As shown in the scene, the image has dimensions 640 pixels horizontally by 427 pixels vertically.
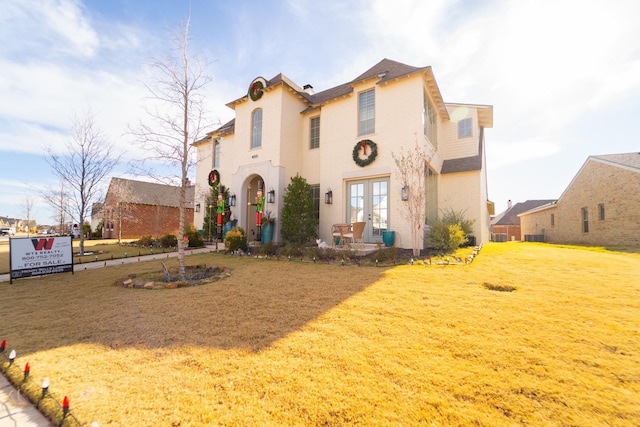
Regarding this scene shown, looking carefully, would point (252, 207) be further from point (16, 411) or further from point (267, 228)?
point (16, 411)

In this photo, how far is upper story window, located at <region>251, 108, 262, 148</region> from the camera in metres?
13.5

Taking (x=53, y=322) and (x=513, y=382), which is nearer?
(x=513, y=382)

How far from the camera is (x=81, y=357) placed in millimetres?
2820

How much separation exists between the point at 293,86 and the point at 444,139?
29.0 feet

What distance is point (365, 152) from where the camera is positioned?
11.2m

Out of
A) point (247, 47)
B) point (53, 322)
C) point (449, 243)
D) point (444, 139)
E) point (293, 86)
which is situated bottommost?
A: point (53, 322)

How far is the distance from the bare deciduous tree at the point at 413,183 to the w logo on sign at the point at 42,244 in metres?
11.2

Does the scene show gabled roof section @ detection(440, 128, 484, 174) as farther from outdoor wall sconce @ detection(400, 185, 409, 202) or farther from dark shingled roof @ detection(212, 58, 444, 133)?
outdoor wall sconce @ detection(400, 185, 409, 202)

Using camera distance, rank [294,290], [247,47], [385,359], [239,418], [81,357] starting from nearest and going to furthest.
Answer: [239,418], [385,359], [81,357], [294,290], [247,47]

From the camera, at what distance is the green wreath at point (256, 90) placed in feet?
43.1

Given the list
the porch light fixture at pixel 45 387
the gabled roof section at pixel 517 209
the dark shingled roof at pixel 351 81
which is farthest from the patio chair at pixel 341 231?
the gabled roof section at pixel 517 209

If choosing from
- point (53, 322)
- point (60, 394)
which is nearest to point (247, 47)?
point (53, 322)

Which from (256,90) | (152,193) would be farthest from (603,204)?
(152,193)

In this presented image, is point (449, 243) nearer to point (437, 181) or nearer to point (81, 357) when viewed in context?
point (437, 181)
